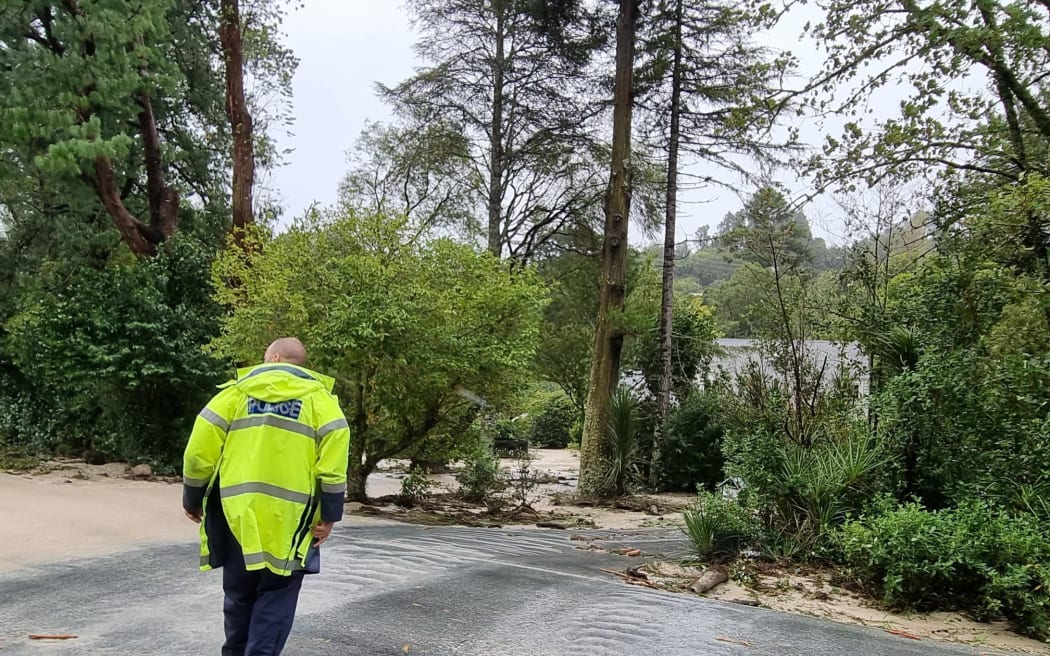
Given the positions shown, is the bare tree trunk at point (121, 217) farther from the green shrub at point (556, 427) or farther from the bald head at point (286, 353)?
the green shrub at point (556, 427)

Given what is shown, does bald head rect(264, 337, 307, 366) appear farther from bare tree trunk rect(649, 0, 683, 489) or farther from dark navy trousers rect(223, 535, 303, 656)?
bare tree trunk rect(649, 0, 683, 489)

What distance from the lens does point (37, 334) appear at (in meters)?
12.4

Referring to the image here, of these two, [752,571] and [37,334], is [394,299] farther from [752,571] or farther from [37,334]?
[37,334]

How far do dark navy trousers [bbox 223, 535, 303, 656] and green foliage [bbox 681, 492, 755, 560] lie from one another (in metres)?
4.96

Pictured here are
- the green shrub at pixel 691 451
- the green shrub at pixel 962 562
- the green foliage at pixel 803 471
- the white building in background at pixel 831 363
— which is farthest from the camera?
the green shrub at pixel 691 451

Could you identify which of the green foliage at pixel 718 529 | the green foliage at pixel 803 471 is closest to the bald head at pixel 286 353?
the green foliage at pixel 718 529

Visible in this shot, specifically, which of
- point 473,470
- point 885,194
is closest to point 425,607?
point 473,470

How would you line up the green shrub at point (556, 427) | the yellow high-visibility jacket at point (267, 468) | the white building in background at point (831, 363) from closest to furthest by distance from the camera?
1. the yellow high-visibility jacket at point (267, 468)
2. the white building in background at point (831, 363)
3. the green shrub at point (556, 427)

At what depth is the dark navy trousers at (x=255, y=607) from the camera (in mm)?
2875

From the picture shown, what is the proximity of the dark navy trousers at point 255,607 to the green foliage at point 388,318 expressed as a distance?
603 cm


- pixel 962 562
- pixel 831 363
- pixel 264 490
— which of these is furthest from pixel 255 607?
pixel 831 363

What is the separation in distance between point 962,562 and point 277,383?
5113 mm

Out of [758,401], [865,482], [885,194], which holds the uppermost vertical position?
[885,194]

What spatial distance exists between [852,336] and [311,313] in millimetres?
6713
